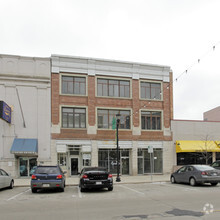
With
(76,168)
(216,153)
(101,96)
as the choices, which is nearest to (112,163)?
(76,168)

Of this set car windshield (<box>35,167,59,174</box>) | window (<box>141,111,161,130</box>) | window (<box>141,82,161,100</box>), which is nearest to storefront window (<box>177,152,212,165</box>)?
window (<box>141,111,161,130</box>)

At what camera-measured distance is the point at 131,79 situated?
30375 mm

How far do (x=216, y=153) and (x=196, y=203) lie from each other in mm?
22567

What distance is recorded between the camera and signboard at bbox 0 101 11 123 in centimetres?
2397

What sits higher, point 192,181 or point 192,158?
point 192,158

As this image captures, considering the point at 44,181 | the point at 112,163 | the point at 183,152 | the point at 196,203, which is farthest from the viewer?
the point at 183,152

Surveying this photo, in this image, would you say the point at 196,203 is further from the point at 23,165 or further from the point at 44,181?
the point at 23,165

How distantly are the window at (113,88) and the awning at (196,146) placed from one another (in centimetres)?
753

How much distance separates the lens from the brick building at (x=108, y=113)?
27.9m

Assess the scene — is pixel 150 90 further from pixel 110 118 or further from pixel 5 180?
pixel 5 180

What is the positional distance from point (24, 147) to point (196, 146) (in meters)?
17.2

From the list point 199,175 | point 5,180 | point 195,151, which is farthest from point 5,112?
point 195,151

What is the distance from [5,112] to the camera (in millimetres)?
24719

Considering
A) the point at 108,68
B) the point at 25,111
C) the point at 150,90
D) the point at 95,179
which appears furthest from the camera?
→ the point at 150,90
